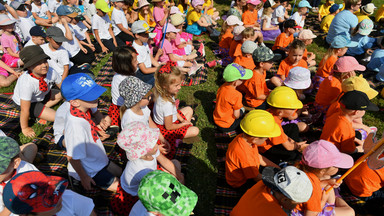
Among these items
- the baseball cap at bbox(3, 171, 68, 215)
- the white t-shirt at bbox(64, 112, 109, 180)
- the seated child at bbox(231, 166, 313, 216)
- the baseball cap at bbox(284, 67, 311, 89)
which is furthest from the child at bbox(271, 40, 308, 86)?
the baseball cap at bbox(3, 171, 68, 215)

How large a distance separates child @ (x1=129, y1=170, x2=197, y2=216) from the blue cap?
5.52 feet

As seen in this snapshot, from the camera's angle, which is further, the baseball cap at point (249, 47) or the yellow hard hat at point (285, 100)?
the baseball cap at point (249, 47)

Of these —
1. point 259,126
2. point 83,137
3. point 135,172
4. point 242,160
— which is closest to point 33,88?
point 83,137

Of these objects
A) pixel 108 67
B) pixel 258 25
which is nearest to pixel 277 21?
pixel 258 25

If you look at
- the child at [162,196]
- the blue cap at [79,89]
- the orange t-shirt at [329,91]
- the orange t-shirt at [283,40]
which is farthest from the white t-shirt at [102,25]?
the child at [162,196]

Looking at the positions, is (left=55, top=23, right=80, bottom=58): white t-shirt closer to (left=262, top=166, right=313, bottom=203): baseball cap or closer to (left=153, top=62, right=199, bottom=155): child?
(left=153, top=62, right=199, bottom=155): child

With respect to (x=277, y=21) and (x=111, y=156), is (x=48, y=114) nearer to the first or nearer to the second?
(x=111, y=156)

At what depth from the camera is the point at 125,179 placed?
9.72 ft

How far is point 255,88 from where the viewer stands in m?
5.22

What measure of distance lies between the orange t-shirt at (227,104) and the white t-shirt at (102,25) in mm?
5424

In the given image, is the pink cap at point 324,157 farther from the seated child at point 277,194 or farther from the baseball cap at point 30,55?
the baseball cap at point 30,55

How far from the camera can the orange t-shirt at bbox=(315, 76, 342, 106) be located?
4816mm

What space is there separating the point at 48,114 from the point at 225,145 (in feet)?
12.4

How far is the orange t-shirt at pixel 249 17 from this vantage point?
9.20 m
